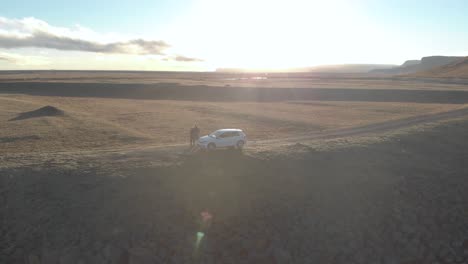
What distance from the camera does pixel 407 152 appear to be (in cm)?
2984

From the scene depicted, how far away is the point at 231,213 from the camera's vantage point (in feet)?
64.7

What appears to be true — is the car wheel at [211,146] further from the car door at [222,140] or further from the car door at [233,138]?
the car door at [233,138]

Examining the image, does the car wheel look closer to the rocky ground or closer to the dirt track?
the rocky ground

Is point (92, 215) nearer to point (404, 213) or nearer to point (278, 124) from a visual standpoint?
point (404, 213)

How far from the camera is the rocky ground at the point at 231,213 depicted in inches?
688

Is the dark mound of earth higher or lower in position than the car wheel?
lower

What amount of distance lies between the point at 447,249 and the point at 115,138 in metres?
31.1

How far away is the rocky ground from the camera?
17.5 metres

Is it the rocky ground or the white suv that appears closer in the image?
the rocky ground

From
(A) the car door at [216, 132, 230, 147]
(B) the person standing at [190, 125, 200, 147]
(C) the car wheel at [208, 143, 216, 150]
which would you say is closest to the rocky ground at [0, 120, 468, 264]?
(A) the car door at [216, 132, 230, 147]

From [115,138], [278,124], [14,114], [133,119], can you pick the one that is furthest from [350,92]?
[14,114]

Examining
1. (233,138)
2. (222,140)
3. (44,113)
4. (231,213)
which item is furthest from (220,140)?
(44,113)

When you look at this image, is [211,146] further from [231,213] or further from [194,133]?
[231,213]

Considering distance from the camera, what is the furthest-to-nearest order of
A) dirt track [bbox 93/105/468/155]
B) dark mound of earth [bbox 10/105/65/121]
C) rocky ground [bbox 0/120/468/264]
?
dark mound of earth [bbox 10/105/65/121] < dirt track [bbox 93/105/468/155] < rocky ground [bbox 0/120/468/264]
